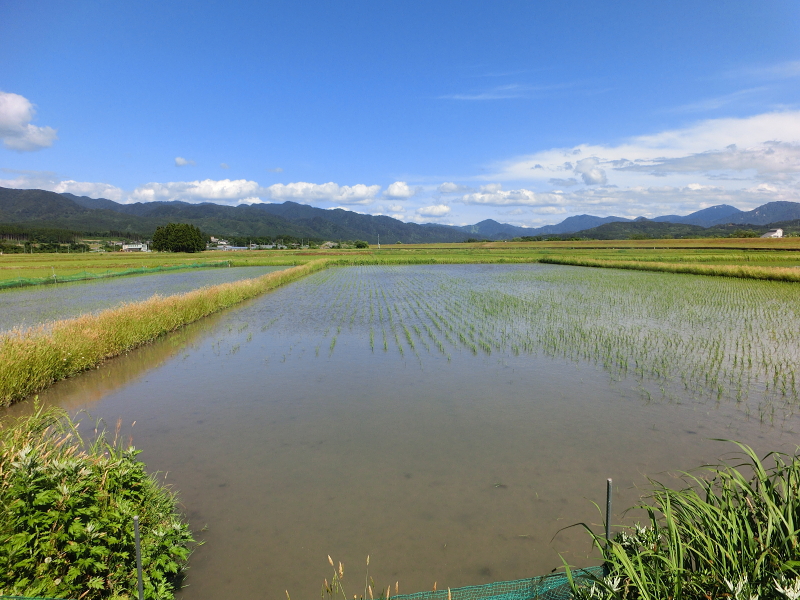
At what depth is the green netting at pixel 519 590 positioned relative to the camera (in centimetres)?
264

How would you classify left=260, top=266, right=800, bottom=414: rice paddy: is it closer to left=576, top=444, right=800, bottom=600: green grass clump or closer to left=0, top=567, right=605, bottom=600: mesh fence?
left=576, top=444, right=800, bottom=600: green grass clump

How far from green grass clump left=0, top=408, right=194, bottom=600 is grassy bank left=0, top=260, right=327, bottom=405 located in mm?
4999

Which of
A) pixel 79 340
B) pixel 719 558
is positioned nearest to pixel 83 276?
pixel 79 340

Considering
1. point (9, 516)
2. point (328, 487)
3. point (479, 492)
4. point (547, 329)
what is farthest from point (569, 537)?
point (547, 329)

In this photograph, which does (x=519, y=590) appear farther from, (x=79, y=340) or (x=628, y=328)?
(x=628, y=328)

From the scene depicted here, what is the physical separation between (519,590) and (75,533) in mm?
2607

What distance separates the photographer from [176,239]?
275 feet

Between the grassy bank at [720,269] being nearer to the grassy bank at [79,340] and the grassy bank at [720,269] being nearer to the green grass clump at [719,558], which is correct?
the green grass clump at [719,558]

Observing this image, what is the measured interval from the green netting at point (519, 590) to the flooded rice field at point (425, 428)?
449 millimetres

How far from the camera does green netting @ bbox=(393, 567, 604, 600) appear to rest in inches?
104

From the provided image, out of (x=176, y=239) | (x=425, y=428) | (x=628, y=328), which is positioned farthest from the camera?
(x=176, y=239)

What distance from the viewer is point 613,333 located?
36.9 ft

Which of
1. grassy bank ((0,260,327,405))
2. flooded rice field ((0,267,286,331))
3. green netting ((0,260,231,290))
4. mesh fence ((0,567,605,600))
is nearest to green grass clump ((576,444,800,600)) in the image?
mesh fence ((0,567,605,600))

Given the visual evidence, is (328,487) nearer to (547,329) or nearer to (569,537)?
(569,537)
